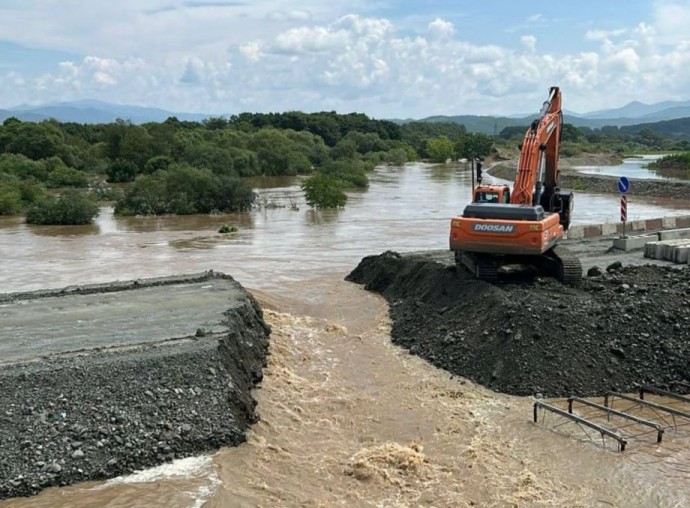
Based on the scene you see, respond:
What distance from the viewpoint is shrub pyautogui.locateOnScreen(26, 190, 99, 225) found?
40.1 m

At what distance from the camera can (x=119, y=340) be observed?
40.4ft

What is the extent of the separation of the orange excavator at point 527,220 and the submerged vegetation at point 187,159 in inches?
1144

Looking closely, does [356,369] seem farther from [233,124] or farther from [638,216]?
[233,124]

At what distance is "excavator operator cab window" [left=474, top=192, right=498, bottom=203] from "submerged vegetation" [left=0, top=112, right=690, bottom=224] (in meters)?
29.4

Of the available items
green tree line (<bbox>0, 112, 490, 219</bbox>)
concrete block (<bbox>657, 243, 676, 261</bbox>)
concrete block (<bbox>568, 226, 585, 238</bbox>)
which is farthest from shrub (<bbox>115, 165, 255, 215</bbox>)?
concrete block (<bbox>657, 243, 676, 261</bbox>)

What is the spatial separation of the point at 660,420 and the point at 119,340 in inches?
367

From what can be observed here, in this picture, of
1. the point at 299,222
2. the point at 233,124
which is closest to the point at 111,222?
the point at 299,222

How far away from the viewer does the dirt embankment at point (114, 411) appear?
8930 mm

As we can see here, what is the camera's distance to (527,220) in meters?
14.9

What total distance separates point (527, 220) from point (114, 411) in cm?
942

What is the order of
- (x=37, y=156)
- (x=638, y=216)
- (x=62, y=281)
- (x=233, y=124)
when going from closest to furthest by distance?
(x=62, y=281), (x=638, y=216), (x=37, y=156), (x=233, y=124)

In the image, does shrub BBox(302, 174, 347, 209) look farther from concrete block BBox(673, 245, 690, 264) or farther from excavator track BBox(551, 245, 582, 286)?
excavator track BBox(551, 245, 582, 286)

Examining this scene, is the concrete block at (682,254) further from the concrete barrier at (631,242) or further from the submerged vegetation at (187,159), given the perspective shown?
the submerged vegetation at (187,159)

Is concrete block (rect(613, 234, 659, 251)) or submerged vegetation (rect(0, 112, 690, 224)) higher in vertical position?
submerged vegetation (rect(0, 112, 690, 224))
